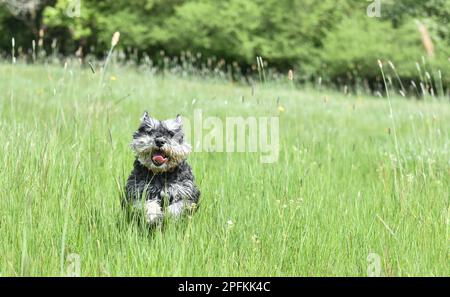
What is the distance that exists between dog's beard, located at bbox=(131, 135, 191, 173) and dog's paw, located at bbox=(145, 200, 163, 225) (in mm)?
229

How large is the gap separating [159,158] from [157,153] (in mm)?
47

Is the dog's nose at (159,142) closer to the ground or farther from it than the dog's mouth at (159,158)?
farther from it

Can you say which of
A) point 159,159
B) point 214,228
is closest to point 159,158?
point 159,159

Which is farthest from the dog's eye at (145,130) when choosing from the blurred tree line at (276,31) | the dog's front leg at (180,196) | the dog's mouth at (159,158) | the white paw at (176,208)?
the blurred tree line at (276,31)

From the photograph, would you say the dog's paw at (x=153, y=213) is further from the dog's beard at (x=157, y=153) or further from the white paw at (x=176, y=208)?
the dog's beard at (x=157, y=153)

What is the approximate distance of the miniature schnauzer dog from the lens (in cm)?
370

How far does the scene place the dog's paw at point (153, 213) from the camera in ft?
12.1

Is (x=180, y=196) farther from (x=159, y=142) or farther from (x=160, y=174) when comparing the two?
(x=159, y=142)

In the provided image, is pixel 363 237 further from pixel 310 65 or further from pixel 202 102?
pixel 310 65

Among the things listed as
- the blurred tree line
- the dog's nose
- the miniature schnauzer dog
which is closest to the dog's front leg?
the miniature schnauzer dog
